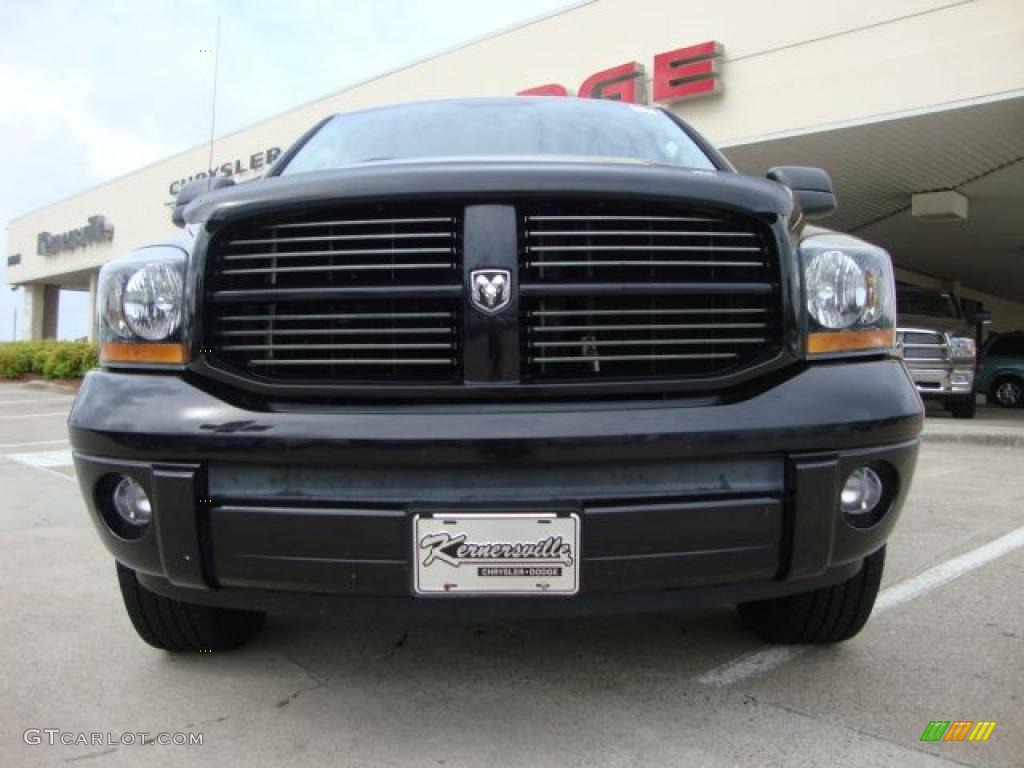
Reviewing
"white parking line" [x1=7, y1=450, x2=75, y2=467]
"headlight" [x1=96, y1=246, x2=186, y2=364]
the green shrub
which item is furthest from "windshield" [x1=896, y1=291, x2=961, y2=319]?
the green shrub

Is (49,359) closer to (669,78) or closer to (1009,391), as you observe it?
(669,78)

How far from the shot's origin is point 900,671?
2.44 m

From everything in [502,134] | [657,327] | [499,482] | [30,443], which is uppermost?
[502,134]

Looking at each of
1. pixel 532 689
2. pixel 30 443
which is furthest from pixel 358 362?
pixel 30 443

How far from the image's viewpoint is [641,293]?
1.97 meters

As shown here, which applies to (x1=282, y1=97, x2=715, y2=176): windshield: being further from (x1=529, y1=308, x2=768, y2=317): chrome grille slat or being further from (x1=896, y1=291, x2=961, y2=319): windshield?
(x1=896, y1=291, x2=961, y2=319): windshield

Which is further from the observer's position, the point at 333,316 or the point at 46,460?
the point at 46,460

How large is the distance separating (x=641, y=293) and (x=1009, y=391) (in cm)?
1694

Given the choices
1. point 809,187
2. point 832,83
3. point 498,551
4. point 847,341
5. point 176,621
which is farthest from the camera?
point 832,83

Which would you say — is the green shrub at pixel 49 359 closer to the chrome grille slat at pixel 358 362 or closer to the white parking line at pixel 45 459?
the white parking line at pixel 45 459

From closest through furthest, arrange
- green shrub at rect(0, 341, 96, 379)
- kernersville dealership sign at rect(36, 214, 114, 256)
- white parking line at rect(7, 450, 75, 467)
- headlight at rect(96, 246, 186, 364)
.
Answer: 1. headlight at rect(96, 246, 186, 364)
2. white parking line at rect(7, 450, 75, 467)
3. green shrub at rect(0, 341, 96, 379)
4. kernersville dealership sign at rect(36, 214, 114, 256)

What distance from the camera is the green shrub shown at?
18.5 metres

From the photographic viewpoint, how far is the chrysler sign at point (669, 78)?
12055 millimetres

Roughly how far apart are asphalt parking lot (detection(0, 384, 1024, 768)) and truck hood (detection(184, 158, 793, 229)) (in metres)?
1.25
